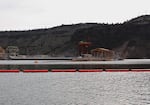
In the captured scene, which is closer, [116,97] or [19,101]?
[19,101]

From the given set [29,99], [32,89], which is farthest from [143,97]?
[32,89]

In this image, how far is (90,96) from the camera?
2234 inches

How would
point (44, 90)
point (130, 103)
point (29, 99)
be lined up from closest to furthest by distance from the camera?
point (130, 103), point (29, 99), point (44, 90)

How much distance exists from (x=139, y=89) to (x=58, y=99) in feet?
55.6

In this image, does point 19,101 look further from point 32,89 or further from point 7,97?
point 32,89

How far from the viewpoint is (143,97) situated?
55.3m

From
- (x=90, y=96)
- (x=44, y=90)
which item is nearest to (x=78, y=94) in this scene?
(x=90, y=96)

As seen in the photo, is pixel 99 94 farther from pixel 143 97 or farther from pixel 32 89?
pixel 32 89

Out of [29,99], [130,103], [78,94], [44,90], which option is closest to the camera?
[130,103]

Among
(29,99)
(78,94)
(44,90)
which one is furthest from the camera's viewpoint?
(44,90)

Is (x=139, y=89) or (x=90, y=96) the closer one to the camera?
(x=90, y=96)

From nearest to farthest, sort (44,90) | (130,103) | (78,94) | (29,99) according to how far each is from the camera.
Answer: (130,103) < (29,99) < (78,94) < (44,90)

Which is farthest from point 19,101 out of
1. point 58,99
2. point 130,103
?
point 130,103

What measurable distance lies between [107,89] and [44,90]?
10.4 m
